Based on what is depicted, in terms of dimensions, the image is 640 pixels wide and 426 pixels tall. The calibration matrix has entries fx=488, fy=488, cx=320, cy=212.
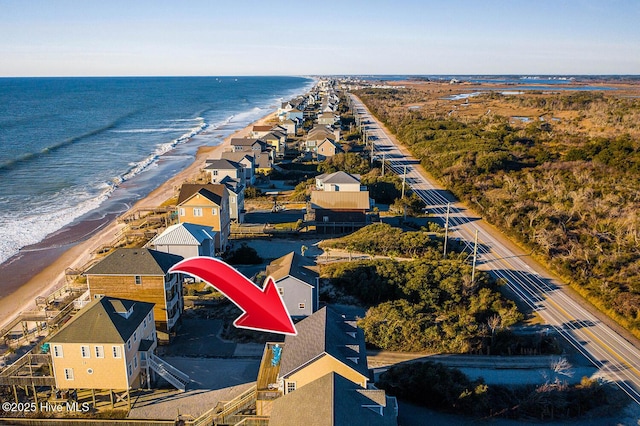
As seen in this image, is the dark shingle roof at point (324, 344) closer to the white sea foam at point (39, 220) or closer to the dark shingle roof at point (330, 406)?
the dark shingle roof at point (330, 406)

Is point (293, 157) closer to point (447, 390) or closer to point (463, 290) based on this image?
point (463, 290)

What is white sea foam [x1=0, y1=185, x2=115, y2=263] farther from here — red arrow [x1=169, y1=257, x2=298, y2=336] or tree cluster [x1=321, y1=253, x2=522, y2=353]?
red arrow [x1=169, y1=257, x2=298, y2=336]

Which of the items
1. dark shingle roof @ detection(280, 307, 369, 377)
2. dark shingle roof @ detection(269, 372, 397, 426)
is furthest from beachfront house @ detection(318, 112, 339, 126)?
dark shingle roof @ detection(269, 372, 397, 426)

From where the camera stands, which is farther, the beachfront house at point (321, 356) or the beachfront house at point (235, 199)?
the beachfront house at point (235, 199)

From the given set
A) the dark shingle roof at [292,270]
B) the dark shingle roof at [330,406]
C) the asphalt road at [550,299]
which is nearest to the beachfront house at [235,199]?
the dark shingle roof at [292,270]

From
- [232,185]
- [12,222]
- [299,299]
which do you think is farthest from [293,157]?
[299,299]

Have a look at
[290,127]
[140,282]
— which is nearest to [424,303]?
[140,282]
